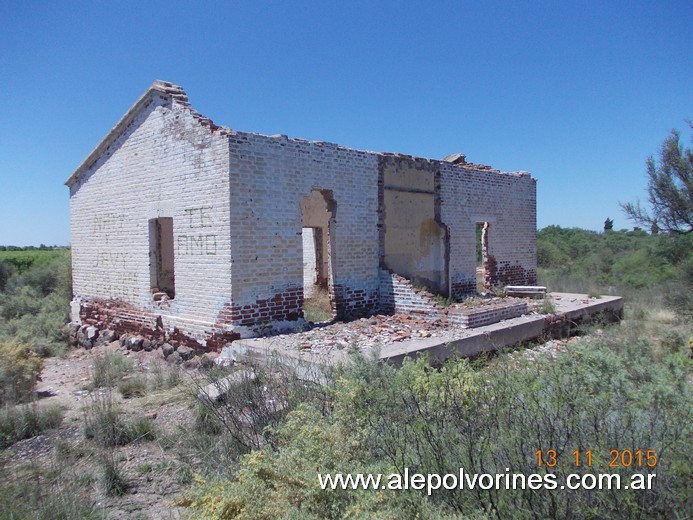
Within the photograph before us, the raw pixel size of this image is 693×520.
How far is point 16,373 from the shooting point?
24.9 feet

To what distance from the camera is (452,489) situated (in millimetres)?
2787

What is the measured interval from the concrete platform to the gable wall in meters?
1.36

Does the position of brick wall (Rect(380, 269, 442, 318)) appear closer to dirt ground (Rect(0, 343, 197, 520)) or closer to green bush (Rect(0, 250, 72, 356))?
dirt ground (Rect(0, 343, 197, 520))

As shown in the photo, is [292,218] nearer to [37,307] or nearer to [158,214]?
[158,214]

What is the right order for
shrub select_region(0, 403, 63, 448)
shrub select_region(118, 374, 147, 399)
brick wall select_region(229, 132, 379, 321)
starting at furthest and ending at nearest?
brick wall select_region(229, 132, 379, 321) → shrub select_region(118, 374, 147, 399) → shrub select_region(0, 403, 63, 448)

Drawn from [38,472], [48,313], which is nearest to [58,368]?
[48,313]

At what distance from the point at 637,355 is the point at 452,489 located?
3072 mm

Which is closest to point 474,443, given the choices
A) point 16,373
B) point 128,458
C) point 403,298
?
point 128,458

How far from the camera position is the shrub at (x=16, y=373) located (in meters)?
7.27

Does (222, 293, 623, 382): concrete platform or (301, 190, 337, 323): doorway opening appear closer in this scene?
(222, 293, 623, 382): concrete platform

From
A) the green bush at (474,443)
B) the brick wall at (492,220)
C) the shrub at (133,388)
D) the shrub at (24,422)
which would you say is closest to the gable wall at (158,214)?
the shrub at (133,388)

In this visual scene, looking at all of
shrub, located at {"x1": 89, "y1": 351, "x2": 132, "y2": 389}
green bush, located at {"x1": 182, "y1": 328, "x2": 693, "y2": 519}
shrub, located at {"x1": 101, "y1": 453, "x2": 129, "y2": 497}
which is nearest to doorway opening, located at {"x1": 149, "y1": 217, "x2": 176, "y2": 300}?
shrub, located at {"x1": 89, "y1": 351, "x2": 132, "y2": 389}

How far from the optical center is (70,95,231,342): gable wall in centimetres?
841

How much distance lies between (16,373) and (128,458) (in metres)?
3.87
